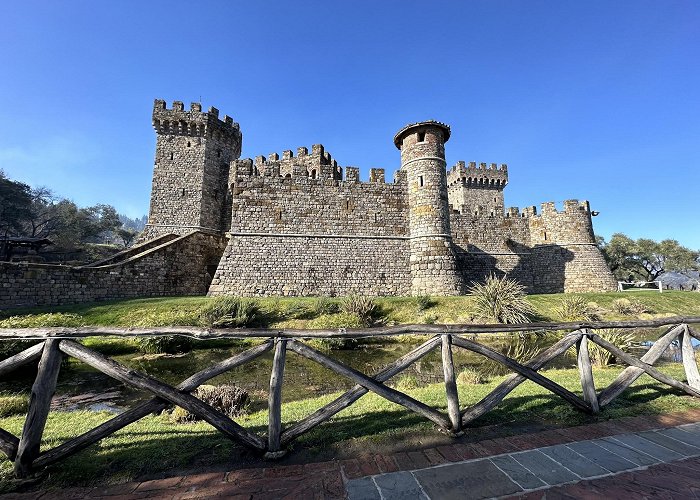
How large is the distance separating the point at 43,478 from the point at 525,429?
484 cm

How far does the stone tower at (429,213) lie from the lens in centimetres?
1680

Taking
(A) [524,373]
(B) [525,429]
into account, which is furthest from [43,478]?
(A) [524,373]

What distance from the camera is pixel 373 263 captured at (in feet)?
58.6

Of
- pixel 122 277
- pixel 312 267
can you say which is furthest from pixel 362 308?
pixel 122 277

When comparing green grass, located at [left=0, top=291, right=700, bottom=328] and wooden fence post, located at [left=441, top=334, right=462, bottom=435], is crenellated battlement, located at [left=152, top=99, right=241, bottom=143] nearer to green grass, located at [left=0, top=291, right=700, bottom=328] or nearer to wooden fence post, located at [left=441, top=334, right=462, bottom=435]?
green grass, located at [left=0, top=291, right=700, bottom=328]

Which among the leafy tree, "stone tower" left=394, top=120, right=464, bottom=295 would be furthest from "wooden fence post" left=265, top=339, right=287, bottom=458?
the leafy tree

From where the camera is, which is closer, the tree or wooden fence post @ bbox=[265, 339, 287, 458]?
A: wooden fence post @ bbox=[265, 339, 287, 458]

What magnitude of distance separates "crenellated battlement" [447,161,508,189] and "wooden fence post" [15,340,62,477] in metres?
39.9

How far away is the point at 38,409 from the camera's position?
2764 millimetres

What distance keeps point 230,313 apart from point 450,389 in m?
10.6

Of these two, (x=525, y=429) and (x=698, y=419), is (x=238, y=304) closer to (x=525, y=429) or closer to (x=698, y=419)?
(x=525, y=429)

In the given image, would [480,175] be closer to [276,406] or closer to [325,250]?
[325,250]

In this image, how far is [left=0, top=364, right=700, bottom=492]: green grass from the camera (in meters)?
2.78

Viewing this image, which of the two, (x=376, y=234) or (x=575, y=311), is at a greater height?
(x=376, y=234)
